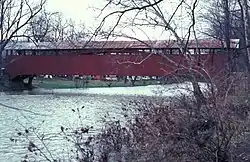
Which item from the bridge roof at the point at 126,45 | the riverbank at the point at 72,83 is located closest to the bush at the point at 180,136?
the bridge roof at the point at 126,45

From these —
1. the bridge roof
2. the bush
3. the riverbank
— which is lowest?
the riverbank

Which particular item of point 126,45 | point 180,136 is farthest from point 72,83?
point 180,136

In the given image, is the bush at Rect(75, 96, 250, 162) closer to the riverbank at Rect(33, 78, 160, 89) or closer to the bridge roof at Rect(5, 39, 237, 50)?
the bridge roof at Rect(5, 39, 237, 50)

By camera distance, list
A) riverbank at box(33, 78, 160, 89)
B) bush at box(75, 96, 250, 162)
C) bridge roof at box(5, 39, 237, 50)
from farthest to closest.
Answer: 1. riverbank at box(33, 78, 160, 89)
2. bush at box(75, 96, 250, 162)
3. bridge roof at box(5, 39, 237, 50)

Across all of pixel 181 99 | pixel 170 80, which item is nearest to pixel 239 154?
pixel 181 99

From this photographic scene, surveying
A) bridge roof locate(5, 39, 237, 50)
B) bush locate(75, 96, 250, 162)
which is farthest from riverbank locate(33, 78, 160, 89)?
bush locate(75, 96, 250, 162)

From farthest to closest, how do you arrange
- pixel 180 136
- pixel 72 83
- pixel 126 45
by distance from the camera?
1. pixel 72 83
2. pixel 126 45
3. pixel 180 136

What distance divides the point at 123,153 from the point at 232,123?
7.99 feet

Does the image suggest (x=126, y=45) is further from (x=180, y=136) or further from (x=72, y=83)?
(x=72, y=83)

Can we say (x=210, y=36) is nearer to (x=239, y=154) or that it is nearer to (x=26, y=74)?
(x=239, y=154)

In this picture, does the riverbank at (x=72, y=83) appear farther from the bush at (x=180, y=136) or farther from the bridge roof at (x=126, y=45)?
the bush at (x=180, y=136)

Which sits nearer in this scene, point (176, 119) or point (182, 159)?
point (182, 159)

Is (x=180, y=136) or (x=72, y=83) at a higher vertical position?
(x=180, y=136)

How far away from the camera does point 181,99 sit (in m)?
9.07
